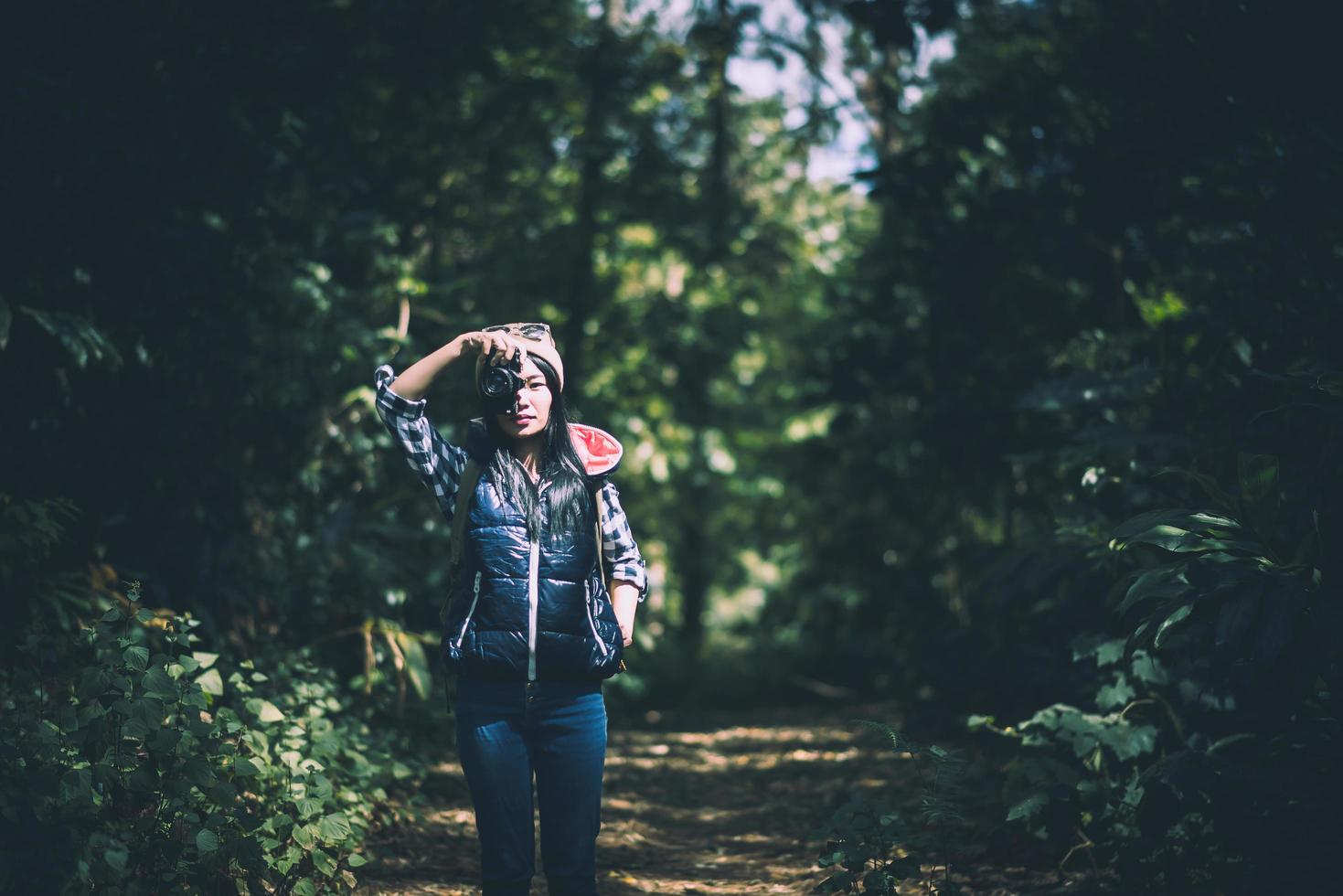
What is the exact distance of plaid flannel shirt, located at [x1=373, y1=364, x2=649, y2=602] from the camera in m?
3.26

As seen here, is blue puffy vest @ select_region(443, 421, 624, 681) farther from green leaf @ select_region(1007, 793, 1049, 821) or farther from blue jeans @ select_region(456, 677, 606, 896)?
green leaf @ select_region(1007, 793, 1049, 821)

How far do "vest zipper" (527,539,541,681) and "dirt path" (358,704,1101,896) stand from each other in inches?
51.2

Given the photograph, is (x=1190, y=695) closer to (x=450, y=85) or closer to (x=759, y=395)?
(x=450, y=85)

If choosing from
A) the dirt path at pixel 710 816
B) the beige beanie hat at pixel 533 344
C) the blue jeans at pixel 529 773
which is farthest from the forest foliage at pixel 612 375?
the beige beanie hat at pixel 533 344

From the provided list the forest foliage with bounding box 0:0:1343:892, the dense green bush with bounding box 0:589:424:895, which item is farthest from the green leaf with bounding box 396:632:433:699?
the dense green bush with bounding box 0:589:424:895

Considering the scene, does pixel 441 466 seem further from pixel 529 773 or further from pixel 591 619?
pixel 529 773

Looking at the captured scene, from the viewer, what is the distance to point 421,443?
10.8 feet

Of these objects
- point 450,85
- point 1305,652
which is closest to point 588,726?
point 1305,652

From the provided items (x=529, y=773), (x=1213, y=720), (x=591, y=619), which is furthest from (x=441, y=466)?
(x=1213, y=720)

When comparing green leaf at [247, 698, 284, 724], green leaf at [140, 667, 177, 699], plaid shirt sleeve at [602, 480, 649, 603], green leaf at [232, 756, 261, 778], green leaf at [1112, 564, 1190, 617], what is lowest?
green leaf at [232, 756, 261, 778]

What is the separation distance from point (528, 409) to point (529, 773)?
103cm

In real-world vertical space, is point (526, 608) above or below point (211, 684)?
above

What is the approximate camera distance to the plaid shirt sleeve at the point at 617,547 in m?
3.35

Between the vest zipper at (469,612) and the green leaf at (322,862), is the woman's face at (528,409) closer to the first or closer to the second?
the vest zipper at (469,612)
